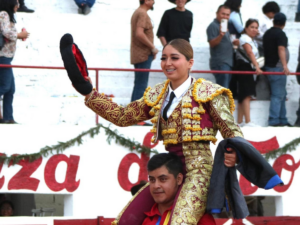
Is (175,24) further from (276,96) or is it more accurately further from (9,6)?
(9,6)

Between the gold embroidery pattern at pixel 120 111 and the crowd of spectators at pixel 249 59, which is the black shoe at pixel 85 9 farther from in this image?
the gold embroidery pattern at pixel 120 111

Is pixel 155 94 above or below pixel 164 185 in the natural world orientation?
above

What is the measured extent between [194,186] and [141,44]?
4.14 m

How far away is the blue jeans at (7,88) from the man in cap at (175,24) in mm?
1890

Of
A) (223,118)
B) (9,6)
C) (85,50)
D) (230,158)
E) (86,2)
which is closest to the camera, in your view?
(230,158)

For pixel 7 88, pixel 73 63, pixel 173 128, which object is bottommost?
pixel 173 128

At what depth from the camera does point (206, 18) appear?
10.9 meters

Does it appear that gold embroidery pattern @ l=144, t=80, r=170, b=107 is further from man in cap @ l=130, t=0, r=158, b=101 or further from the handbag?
the handbag

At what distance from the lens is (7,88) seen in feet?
24.9

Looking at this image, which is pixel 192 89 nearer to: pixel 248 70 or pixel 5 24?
pixel 5 24

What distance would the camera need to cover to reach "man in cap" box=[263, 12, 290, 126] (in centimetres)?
846

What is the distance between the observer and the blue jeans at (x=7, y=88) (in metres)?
7.55

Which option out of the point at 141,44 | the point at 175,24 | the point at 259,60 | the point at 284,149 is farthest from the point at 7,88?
the point at 284,149

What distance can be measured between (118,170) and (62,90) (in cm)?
200
